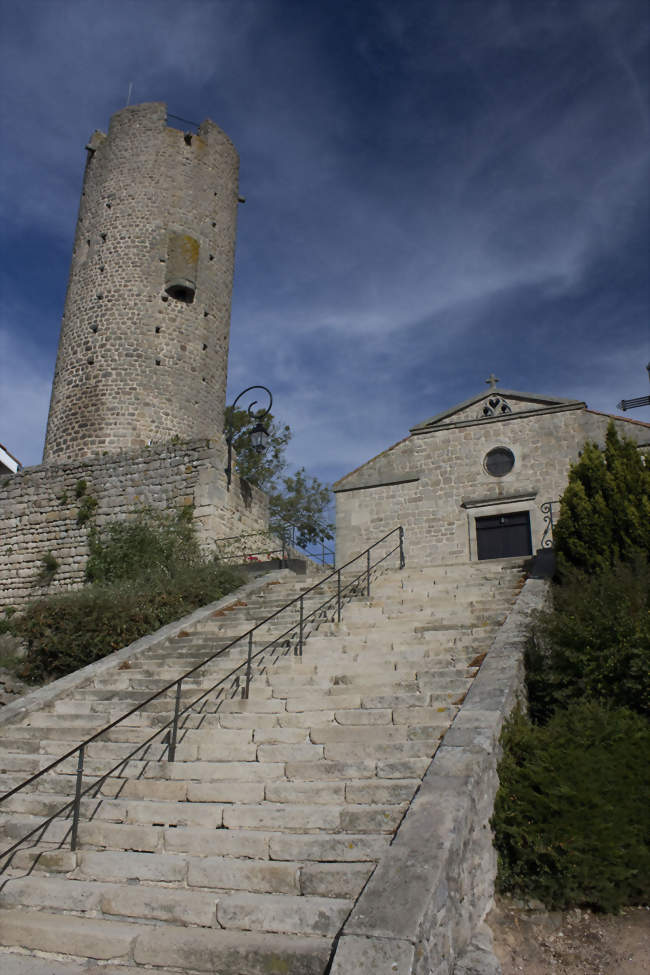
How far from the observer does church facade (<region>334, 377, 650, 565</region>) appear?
1596cm

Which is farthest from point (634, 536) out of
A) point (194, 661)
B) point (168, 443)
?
point (168, 443)

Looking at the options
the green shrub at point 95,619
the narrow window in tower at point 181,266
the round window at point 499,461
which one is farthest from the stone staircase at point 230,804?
the narrow window in tower at point 181,266

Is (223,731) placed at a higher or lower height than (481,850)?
higher

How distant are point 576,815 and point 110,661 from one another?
5.74 metres

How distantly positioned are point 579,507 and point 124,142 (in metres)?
16.9

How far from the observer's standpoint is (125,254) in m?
18.5

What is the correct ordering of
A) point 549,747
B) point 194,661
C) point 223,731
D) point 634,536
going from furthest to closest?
point 634,536
point 194,661
point 223,731
point 549,747

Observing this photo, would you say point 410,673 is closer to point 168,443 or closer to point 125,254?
point 168,443

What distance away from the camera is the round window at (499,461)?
16578mm

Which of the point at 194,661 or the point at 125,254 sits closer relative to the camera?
the point at 194,661

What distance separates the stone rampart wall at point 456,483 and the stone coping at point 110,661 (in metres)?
5.74

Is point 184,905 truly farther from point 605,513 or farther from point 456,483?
point 456,483

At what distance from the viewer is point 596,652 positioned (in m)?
6.50

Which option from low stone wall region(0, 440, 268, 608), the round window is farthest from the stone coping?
the round window
